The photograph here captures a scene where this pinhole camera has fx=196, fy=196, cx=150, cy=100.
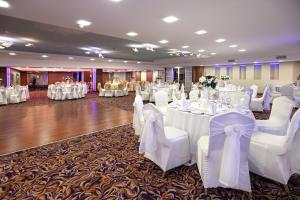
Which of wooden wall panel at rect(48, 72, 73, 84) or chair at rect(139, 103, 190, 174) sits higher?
wooden wall panel at rect(48, 72, 73, 84)

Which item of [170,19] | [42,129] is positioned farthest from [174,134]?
[42,129]

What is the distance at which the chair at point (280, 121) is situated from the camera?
11.4ft

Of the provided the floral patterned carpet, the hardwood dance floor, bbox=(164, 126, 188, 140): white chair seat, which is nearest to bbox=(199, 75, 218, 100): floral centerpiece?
bbox=(164, 126, 188, 140): white chair seat

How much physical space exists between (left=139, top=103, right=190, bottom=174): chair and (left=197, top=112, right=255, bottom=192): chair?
0.53 m

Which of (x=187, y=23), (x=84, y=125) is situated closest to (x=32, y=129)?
(x=84, y=125)

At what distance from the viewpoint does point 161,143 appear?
2807 millimetres

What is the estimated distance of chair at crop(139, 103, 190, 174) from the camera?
2758 millimetres

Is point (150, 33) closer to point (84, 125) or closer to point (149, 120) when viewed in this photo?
point (84, 125)

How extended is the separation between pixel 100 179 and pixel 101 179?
0.01 m

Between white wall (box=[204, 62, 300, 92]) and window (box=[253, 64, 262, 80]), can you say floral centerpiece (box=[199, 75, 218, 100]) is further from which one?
window (box=[253, 64, 262, 80])

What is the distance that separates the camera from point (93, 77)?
799 inches

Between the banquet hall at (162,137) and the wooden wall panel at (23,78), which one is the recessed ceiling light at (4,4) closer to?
the banquet hall at (162,137)

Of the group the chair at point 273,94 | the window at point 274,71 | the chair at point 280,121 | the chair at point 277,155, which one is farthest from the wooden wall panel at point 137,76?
the chair at point 277,155

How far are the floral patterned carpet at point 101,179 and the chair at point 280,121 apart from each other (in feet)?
3.19
